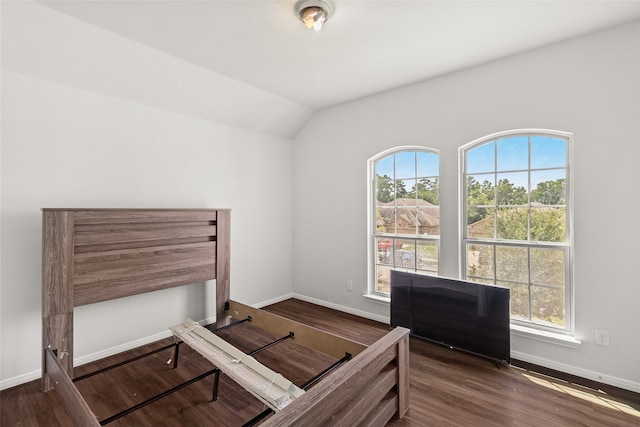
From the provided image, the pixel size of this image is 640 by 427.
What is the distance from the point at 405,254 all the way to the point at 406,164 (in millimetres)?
1066

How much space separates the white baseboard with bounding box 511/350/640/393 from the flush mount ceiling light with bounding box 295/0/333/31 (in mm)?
3215

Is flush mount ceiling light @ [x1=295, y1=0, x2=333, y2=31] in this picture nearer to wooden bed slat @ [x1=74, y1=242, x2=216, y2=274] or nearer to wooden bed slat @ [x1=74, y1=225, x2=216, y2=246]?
wooden bed slat @ [x1=74, y1=225, x2=216, y2=246]

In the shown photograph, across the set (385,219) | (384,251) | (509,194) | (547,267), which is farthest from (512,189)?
(384,251)

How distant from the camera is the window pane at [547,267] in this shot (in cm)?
262

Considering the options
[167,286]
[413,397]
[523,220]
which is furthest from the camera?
[167,286]

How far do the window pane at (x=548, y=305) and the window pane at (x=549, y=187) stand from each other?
78cm

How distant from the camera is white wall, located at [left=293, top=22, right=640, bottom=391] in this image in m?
2.28

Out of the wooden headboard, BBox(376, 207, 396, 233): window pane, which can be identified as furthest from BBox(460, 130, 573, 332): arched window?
the wooden headboard

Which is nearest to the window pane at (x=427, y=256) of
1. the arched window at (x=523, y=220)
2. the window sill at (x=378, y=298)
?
the arched window at (x=523, y=220)

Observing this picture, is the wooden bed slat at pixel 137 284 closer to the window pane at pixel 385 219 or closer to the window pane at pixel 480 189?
the window pane at pixel 385 219

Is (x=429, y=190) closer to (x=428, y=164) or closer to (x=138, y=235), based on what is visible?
(x=428, y=164)

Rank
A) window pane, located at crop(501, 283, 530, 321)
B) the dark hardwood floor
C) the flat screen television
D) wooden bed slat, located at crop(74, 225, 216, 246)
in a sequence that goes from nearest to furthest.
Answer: the dark hardwood floor < wooden bed slat, located at crop(74, 225, 216, 246) < the flat screen television < window pane, located at crop(501, 283, 530, 321)

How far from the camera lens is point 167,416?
6.65 ft

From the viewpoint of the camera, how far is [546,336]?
2.57 m
